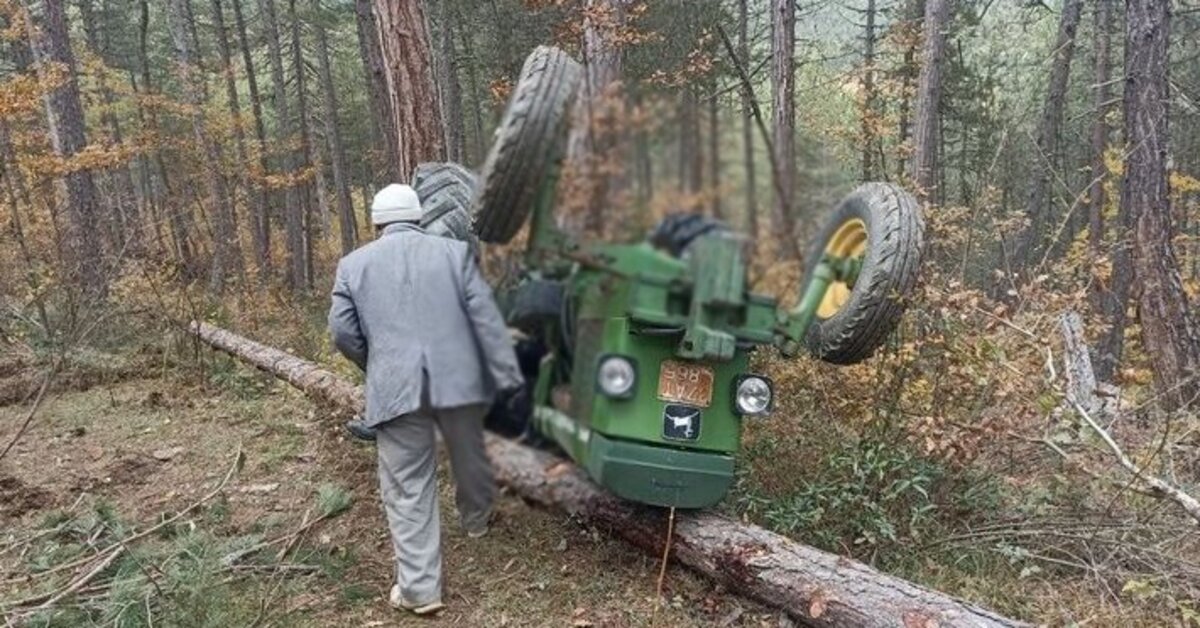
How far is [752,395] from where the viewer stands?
1.33m

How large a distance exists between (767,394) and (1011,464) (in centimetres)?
503

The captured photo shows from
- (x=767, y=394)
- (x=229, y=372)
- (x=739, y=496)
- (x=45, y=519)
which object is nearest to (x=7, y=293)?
(x=229, y=372)

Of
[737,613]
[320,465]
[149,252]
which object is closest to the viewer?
[737,613]

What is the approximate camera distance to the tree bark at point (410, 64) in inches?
60.6

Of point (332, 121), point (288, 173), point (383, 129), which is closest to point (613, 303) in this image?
point (383, 129)

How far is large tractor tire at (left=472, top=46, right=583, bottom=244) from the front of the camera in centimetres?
96

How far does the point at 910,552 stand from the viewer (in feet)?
16.3

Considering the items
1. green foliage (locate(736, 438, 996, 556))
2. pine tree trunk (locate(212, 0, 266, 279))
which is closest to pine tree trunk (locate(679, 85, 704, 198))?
green foliage (locate(736, 438, 996, 556))

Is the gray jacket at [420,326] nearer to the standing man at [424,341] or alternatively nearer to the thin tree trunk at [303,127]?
the standing man at [424,341]

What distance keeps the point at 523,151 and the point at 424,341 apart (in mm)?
263

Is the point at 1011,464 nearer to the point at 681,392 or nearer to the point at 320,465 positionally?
the point at 320,465

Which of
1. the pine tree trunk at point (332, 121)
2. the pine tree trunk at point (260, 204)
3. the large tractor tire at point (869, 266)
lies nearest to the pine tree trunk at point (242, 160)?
the pine tree trunk at point (260, 204)

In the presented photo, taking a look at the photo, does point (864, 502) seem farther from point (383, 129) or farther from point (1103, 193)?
point (1103, 193)

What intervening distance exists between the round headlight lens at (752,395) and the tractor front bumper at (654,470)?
100 millimetres
